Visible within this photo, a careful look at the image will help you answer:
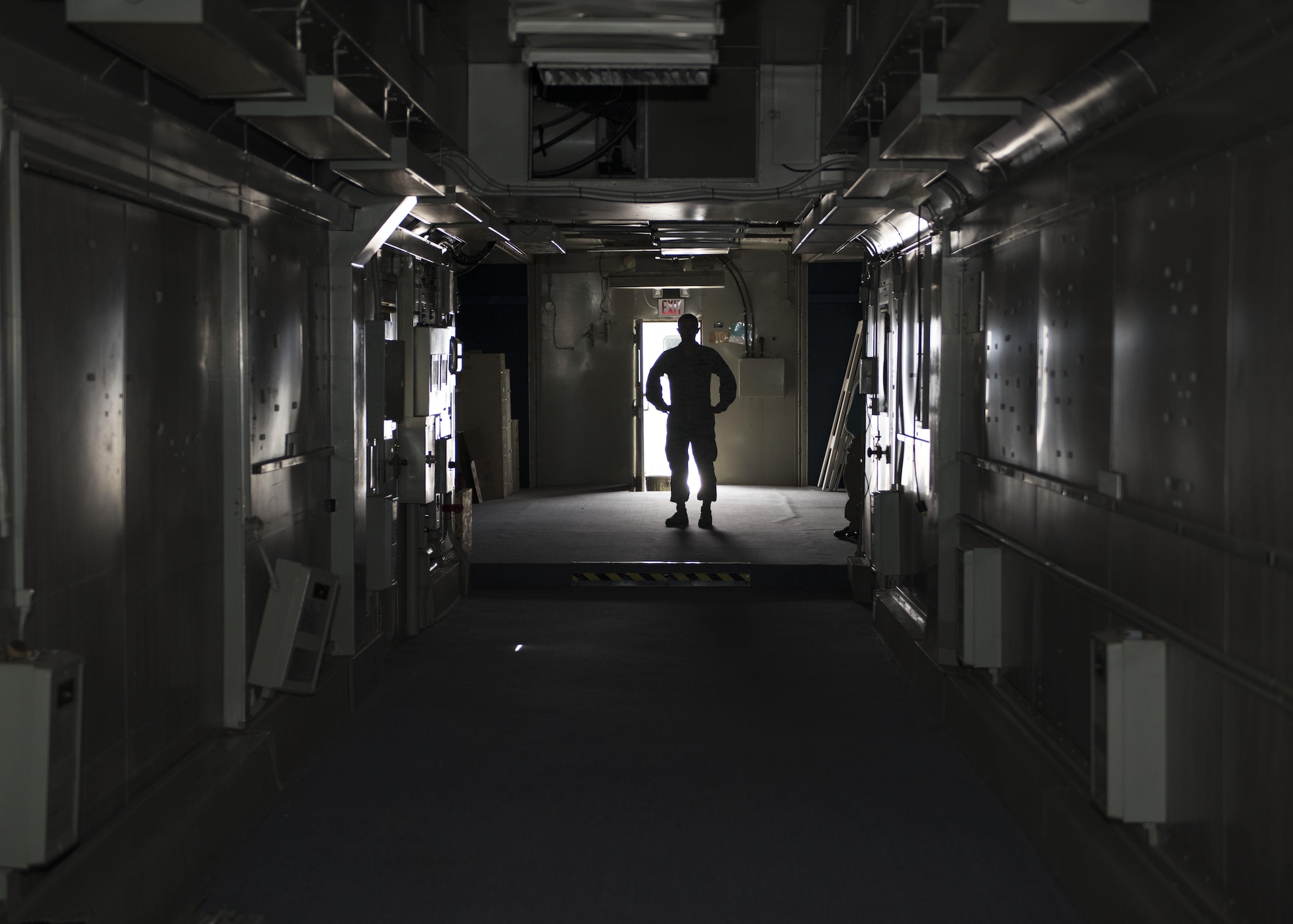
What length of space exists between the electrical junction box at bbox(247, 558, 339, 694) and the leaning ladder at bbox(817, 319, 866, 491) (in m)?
9.65

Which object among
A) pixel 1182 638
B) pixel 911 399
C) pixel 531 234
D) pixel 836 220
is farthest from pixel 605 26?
pixel 531 234

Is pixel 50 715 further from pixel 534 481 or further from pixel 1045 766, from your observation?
pixel 534 481

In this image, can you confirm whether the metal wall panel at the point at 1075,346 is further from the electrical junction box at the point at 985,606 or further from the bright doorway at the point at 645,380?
the bright doorway at the point at 645,380

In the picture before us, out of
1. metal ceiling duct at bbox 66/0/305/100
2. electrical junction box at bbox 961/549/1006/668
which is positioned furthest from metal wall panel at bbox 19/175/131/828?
electrical junction box at bbox 961/549/1006/668

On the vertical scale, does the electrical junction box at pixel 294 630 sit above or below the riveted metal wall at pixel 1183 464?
below

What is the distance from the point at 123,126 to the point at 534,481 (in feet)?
37.8

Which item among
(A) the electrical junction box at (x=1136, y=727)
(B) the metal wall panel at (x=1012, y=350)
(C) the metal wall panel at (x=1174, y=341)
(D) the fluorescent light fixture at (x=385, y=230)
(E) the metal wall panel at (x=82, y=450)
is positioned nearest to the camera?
(C) the metal wall panel at (x=1174, y=341)

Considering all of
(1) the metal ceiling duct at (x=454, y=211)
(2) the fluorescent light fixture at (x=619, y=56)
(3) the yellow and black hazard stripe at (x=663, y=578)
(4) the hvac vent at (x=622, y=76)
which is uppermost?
(4) the hvac vent at (x=622, y=76)

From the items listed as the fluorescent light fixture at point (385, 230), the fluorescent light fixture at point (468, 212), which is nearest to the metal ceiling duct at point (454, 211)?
the fluorescent light fixture at point (468, 212)

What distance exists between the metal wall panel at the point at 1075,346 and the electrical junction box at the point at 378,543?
11.1 ft

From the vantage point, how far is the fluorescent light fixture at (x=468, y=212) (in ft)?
22.2

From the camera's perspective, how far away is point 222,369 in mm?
4605

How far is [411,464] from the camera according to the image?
24.7 ft

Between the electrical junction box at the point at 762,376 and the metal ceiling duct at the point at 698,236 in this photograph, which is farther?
the electrical junction box at the point at 762,376
